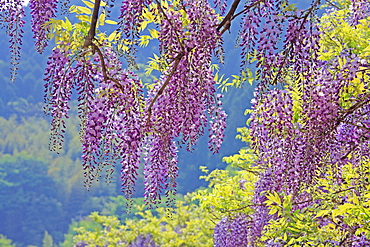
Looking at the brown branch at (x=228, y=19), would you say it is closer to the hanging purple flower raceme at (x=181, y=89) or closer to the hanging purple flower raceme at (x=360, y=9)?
the hanging purple flower raceme at (x=181, y=89)

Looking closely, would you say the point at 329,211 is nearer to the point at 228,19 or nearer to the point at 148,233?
the point at 228,19

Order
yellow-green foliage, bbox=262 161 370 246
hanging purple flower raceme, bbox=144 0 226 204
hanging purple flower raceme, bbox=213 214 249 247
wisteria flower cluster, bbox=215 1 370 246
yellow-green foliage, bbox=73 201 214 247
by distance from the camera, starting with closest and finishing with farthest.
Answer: hanging purple flower raceme, bbox=144 0 226 204 < wisteria flower cluster, bbox=215 1 370 246 < yellow-green foliage, bbox=262 161 370 246 < hanging purple flower raceme, bbox=213 214 249 247 < yellow-green foliage, bbox=73 201 214 247

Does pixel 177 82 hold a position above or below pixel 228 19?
below

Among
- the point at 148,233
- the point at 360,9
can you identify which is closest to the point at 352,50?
the point at 360,9

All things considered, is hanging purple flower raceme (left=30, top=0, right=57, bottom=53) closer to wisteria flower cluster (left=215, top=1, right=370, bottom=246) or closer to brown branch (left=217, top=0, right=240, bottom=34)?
brown branch (left=217, top=0, right=240, bottom=34)

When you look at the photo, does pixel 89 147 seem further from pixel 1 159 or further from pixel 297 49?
pixel 1 159

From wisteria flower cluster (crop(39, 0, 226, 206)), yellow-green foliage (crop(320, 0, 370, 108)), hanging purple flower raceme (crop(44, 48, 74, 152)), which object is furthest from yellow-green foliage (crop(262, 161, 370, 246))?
hanging purple flower raceme (crop(44, 48, 74, 152))

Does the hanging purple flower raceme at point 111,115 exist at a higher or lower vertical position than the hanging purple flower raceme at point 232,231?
lower

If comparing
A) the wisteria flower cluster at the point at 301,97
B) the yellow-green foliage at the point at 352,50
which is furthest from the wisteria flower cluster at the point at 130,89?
the yellow-green foliage at the point at 352,50

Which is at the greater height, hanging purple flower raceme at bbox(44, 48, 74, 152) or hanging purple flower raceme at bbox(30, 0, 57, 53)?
hanging purple flower raceme at bbox(30, 0, 57, 53)

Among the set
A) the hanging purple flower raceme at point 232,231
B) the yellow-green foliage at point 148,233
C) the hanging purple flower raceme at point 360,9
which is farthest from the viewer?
the yellow-green foliage at point 148,233

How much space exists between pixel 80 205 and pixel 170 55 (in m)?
49.9

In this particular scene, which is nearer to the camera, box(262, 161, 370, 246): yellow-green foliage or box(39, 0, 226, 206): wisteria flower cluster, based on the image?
box(39, 0, 226, 206): wisteria flower cluster

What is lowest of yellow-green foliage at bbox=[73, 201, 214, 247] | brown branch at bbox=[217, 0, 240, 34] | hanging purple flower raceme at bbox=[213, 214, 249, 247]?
brown branch at bbox=[217, 0, 240, 34]
